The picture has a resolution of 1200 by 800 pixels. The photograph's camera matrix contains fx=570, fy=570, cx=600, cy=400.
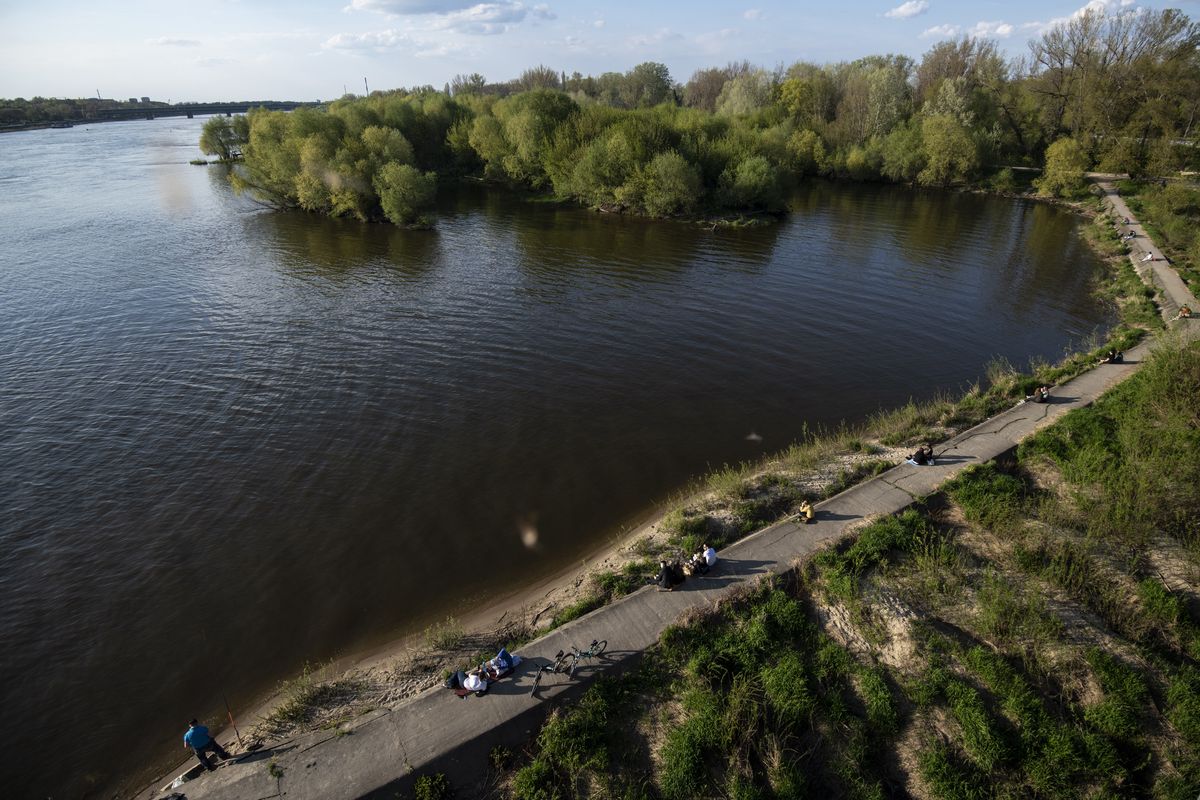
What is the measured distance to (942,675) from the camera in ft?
42.3

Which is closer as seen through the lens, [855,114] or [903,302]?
[903,302]

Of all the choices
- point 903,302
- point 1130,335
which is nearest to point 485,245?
point 903,302

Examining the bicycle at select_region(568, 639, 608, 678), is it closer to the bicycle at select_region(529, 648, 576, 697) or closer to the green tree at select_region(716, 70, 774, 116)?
the bicycle at select_region(529, 648, 576, 697)

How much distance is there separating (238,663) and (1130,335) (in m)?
42.9

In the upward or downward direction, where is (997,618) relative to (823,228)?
downward

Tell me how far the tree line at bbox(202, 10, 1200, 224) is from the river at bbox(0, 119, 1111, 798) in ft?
32.0

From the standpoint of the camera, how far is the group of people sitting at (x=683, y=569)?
15.5 metres

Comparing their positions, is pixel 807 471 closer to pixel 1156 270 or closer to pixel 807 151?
pixel 1156 270

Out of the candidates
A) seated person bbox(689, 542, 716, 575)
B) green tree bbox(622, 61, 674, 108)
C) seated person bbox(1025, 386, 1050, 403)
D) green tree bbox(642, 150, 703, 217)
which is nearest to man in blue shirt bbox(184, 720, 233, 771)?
seated person bbox(689, 542, 716, 575)

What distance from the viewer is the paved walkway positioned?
11.5 m

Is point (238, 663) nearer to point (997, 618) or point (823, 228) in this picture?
point (997, 618)

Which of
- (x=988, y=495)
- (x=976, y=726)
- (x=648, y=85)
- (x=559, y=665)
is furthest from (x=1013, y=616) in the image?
(x=648, y=85)

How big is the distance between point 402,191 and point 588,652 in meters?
56.8

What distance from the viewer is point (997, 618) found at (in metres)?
13.9
